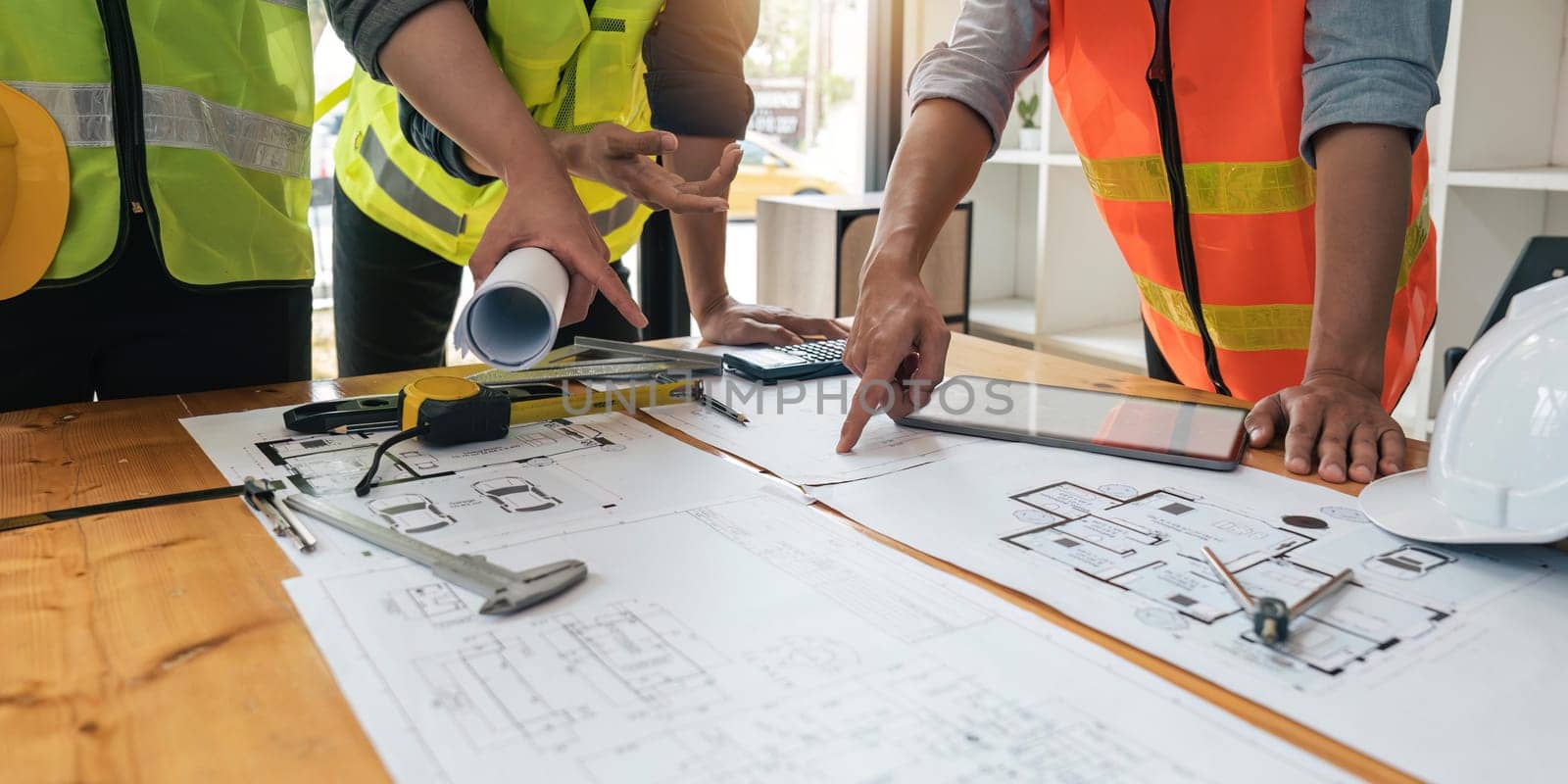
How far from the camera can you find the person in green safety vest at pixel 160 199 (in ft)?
3.27

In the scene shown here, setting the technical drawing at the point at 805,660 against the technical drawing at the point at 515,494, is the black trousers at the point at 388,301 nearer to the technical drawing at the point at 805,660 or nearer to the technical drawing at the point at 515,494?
the technical drawing at the point at 515,494

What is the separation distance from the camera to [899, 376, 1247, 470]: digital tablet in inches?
34.8

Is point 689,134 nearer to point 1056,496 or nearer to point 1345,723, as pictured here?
point 1056,496

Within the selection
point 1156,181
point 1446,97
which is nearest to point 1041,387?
point 1156,181

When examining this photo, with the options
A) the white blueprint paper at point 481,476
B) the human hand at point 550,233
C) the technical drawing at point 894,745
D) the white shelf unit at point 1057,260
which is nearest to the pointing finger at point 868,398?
the white blueprint paper at point 481,476

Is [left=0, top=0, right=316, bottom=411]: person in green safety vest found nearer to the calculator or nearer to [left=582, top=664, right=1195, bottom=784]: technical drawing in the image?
the calculator

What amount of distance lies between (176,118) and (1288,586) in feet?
3.44

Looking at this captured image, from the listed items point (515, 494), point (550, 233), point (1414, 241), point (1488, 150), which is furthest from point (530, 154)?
point (1488, 150)

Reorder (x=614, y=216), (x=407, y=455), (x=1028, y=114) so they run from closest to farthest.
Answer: (x=407, y=455)
(x=614, y=216)
(x=1028, y=114)

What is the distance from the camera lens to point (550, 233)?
94cm

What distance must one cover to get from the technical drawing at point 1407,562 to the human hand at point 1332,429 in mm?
154

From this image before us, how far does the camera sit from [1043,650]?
1.80 ft

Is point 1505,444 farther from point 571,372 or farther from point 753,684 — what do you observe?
point 571,372

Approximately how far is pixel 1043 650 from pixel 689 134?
108 cm
